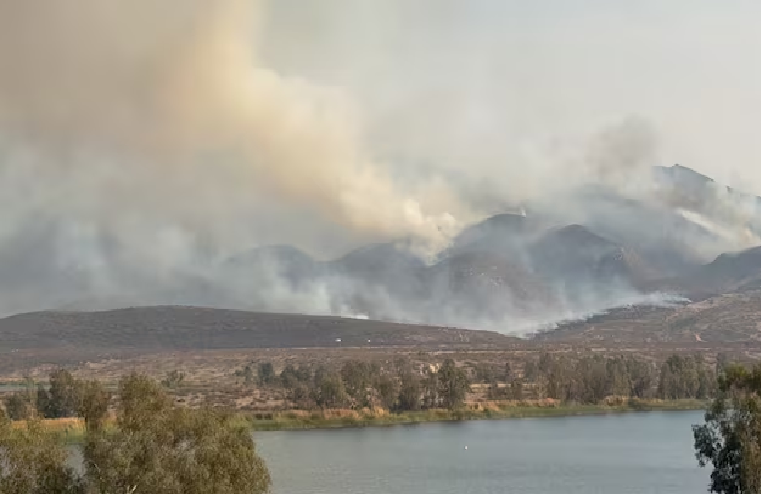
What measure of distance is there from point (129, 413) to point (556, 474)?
47042mm

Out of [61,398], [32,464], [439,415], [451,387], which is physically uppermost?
[451,387]

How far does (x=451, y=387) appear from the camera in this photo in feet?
424

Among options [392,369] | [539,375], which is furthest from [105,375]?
[539,375]

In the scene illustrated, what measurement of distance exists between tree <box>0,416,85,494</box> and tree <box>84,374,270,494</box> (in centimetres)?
118

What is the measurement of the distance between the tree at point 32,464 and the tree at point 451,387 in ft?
303

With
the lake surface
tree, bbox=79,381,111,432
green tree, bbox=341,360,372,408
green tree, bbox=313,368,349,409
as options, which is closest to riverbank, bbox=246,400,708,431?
the lake surface

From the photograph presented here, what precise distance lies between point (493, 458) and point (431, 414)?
123ft

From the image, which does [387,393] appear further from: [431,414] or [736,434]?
[736,434]

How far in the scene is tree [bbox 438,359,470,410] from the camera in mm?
128625

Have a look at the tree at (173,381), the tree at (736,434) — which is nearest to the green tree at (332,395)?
the tree at (173,381)

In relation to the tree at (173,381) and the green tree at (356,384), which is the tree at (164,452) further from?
the tree at (173,381)

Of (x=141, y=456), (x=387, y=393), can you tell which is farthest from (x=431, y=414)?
(x=141, y=456)

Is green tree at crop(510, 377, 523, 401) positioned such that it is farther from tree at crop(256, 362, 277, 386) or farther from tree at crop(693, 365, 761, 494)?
tree at crop(693, 365, 761, 494)

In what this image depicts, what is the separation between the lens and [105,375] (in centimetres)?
19388
